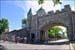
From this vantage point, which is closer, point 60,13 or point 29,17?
point 60,13

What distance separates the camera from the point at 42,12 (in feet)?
138

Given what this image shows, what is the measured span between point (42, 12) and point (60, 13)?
5.69 metres

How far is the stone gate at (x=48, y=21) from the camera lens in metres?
36.3

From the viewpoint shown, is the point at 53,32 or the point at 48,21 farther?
the point at 53,32

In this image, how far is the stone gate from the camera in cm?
3631

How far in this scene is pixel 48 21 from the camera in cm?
4006

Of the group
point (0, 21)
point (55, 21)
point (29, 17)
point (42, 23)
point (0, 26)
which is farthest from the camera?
point (0, 21)

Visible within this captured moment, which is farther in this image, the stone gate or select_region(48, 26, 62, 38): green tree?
select_region(48, 26, 62, 38): green tree

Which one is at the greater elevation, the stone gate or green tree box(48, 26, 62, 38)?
the stone gate

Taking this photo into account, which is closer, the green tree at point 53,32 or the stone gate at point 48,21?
the stone gate at point 48,21

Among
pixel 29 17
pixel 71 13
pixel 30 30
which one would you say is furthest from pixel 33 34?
pixel 71 13

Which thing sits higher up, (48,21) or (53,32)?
(48,21)

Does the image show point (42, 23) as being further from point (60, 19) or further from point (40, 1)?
point (40, 1)

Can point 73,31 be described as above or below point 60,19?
below
